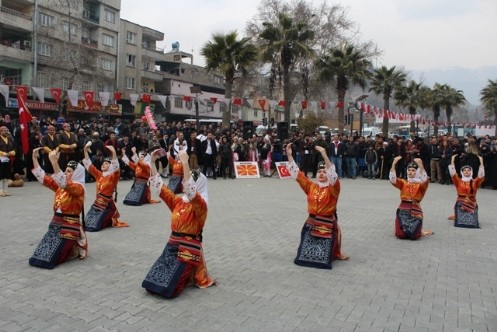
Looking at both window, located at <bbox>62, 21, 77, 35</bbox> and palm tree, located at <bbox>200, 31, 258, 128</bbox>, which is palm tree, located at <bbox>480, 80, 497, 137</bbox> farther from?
window, located at <bbox>62, 21, 77, 35</bbox>

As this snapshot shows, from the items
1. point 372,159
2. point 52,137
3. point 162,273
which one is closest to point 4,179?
point 52,137

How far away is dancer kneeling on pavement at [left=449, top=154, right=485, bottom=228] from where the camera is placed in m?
9.69

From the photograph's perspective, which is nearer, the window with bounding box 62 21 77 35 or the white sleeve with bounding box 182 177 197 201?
the white sleeve with bounding box 182 177 197 201

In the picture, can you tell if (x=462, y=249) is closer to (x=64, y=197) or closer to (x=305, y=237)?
(x=305, y=237)

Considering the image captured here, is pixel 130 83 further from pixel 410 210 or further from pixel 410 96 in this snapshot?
pixel 410 210

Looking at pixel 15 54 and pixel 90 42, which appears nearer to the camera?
pixel 15 54

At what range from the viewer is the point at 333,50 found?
2756 cm

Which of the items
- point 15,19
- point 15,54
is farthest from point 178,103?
point 15,19

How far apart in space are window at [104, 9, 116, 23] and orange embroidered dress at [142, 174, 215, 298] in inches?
1482

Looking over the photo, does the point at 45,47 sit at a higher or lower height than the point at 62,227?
higher

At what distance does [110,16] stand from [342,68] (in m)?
22.3

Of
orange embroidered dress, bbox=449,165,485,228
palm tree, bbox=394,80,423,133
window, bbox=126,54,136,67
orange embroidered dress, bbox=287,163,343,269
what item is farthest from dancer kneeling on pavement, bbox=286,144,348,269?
window, bbox=126,54,136,67

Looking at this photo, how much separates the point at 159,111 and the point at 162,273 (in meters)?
42.1

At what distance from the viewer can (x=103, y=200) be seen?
28.3 feet
